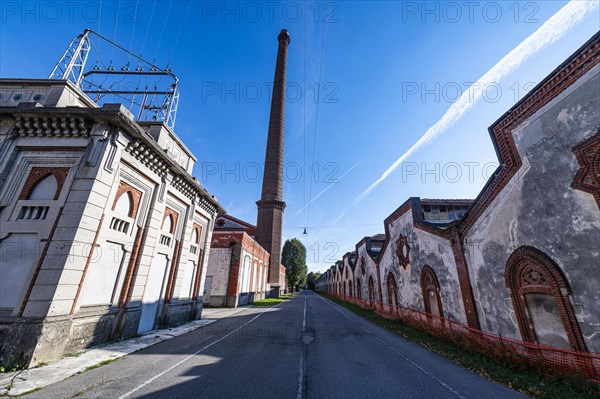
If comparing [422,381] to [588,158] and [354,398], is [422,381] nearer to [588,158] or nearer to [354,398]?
[354,398]

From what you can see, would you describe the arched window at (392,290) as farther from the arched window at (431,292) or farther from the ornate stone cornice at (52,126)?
the ornate stone cornice at (52,126)

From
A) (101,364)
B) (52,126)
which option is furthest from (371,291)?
(52,126)

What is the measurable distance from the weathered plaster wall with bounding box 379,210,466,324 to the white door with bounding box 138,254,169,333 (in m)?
13.8

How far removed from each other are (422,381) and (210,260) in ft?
69.4

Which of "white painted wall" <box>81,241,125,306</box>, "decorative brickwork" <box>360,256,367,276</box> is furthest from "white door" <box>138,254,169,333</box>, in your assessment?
"decorative brickwork" <box>360,256,367,276</box>

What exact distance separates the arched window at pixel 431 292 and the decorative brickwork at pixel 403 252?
203cm

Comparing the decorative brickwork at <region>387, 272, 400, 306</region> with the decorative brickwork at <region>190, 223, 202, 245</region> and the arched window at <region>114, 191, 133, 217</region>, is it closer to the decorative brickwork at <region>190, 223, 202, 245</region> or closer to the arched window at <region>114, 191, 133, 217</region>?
the decorative brickwork at <region>190, 223, 202, 245</region>

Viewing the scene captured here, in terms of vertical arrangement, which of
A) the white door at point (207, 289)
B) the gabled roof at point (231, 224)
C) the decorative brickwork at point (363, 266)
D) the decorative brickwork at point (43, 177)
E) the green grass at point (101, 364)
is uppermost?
the gabled roof at point (231, 224)

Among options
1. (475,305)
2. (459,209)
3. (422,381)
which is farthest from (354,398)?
(459,209)

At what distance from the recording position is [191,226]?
13836 mm

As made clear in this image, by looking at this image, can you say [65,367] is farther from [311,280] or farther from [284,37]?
[311,280]

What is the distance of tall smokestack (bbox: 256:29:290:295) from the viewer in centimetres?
3500

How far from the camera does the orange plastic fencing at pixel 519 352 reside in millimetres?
5711

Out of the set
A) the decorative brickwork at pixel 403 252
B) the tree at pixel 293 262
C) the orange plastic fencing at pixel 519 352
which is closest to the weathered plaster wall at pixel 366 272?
the decorative brickwork at pixel 403 252
